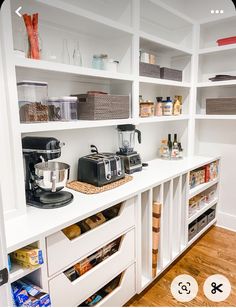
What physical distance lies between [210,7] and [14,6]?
1.99m

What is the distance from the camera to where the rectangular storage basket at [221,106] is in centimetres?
237

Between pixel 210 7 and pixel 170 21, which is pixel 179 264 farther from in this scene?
pixel 210 7

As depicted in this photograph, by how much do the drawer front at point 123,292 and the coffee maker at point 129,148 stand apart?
75 centimetres

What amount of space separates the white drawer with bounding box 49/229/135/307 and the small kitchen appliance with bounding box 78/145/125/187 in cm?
39

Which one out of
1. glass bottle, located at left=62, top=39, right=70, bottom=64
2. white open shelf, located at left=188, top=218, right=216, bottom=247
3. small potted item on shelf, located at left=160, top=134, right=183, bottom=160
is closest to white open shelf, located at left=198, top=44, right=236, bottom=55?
small potted item on shelf, located at left=160, top=134, right=183, bottom=160

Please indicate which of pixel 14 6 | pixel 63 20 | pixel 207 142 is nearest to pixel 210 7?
pixel 207 142

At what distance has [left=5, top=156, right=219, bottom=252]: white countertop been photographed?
1.09 metres

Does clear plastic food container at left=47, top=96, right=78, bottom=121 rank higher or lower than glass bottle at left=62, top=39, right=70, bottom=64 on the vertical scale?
lower

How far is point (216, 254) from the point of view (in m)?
2.30

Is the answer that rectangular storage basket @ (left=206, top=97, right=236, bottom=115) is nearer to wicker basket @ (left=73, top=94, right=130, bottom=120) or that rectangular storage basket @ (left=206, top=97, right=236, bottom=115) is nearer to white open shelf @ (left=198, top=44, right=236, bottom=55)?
white open shelf @ (left=198, top=44, right=236, bottom=55)

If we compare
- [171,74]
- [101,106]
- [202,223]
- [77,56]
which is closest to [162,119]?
[171,74]

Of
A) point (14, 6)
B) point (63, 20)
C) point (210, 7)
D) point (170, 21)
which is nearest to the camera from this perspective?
point (14, 6)

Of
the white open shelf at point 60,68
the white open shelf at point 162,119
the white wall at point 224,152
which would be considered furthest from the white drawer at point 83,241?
the white wall at point 224,152

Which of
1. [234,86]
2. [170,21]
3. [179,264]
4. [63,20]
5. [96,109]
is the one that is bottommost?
[179,264]
